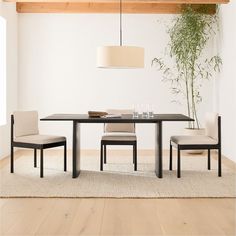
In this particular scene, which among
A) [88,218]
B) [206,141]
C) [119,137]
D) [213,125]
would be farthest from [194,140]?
[88,218]

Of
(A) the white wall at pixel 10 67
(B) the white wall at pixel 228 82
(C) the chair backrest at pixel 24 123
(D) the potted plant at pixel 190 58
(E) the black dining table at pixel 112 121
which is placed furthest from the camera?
(D) the potted plant at pixel 190 58

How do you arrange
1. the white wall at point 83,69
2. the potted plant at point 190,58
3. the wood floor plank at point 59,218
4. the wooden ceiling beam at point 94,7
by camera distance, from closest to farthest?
the wood floor plank at point 59,218 → the potted plant at point 190,58 → the wooden ceiling beam at point 94,7 → the white wall at point 83,69

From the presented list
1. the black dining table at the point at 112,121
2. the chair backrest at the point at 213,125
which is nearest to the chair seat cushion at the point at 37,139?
the black dining table at the point at 112,121

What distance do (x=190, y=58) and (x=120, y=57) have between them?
94.7 inches

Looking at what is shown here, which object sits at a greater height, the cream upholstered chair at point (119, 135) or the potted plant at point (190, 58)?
the potted plant at point (190, 58)

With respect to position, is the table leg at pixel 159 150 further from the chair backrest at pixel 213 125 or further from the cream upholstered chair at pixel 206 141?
the chair backrest at pixel 213 125

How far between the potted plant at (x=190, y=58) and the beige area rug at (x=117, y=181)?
1462 mm

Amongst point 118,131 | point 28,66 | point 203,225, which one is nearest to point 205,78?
point 118,131

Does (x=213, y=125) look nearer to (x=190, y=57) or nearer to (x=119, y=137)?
(x=119, y=137)

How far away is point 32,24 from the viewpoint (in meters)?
7.39

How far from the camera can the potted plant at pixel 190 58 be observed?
691cm

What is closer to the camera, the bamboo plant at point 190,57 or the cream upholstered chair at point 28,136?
the cream upholstered chair at point 28,136

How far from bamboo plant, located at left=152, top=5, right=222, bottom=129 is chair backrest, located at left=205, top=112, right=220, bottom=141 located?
1.50 m

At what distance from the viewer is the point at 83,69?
7.45 meters
